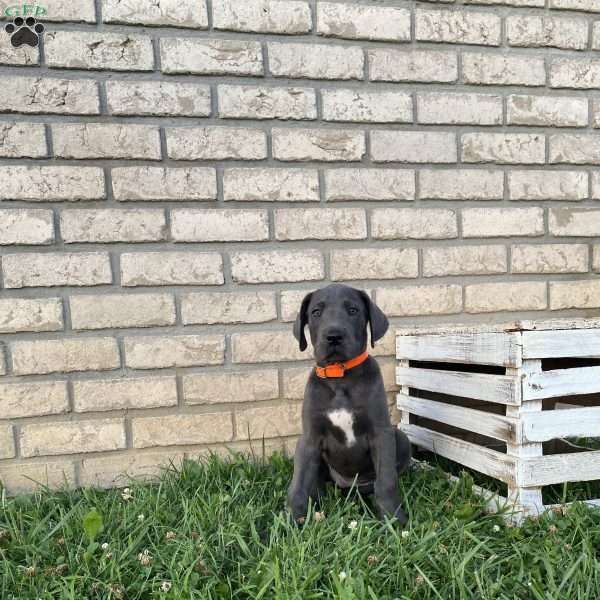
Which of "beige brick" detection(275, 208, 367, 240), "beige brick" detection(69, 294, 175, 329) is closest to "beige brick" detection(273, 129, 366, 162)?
"beige brick" detection(275, 208, 367, 240)

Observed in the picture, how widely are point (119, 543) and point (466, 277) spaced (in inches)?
108

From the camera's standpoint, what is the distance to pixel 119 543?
2.23m

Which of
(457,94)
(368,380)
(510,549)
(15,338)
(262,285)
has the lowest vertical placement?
(510,549)

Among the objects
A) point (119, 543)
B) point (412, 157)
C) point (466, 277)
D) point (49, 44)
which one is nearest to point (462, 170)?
point (412, 157)

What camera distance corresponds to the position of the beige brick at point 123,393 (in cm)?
319

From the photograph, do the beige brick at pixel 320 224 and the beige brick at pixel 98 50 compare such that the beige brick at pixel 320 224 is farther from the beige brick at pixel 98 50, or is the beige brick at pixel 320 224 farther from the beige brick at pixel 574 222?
the beige brick at pixel 574 222

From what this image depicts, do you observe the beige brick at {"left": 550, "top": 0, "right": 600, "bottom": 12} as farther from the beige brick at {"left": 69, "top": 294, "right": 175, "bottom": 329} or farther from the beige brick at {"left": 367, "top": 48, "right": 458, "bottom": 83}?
the beige brick at {"left": 69, "top": 294, "right": 175, "bottom": 329}

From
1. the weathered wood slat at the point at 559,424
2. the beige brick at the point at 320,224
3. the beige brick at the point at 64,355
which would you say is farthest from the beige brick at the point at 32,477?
the weathered wood slat at the point at 559,424

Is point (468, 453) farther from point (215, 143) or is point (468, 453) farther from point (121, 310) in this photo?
point (215, 143)

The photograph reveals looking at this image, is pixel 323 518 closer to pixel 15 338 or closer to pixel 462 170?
pixel 15 338

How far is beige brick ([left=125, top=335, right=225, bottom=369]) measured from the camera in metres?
3.24

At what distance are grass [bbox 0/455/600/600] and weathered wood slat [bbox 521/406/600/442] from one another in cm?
36

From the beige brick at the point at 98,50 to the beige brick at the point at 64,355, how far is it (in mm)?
1726

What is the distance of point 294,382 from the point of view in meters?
3.43
